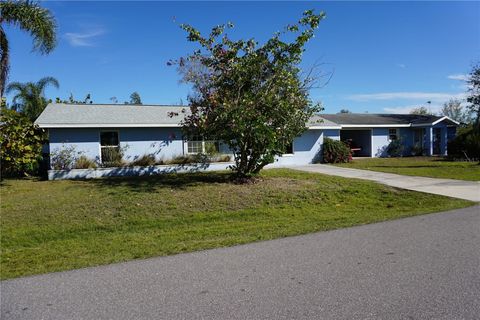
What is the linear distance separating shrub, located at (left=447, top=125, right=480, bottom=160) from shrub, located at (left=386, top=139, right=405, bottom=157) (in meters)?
3.32

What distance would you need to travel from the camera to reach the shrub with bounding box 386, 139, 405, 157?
30.0 metres

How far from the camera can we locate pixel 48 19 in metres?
16.9

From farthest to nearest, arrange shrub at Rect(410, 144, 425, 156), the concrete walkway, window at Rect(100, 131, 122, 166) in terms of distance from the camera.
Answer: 1. shrub at Rect(410, 144, 425, 156)
2. window at Rect(100, 131, 122, 166)
3. the concrete walkway

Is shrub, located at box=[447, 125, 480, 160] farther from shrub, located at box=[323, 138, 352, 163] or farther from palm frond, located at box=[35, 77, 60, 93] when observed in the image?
palm frond, located at box=[35, 77, 60, 93]

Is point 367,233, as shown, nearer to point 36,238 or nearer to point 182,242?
point 182,242

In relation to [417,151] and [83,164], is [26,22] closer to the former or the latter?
[83,164]

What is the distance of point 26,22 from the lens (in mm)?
16250

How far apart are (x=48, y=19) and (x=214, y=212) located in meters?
11.4

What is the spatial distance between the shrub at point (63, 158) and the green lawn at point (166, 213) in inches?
74.2

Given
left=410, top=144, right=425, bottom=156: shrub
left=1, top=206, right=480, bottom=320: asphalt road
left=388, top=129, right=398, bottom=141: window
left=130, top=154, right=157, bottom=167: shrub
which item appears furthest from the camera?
left=410, top=144, right=425, bottom=156: shrub

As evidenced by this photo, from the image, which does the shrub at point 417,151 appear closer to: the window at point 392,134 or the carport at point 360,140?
the window at point 392,134

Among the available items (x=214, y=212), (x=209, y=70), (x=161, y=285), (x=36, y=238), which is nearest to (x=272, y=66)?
(x=209, y=70)

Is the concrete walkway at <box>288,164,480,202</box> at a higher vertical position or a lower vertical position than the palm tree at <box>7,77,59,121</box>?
lower

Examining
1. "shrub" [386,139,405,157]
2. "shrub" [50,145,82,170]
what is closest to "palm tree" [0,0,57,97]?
"shrub" [50,145,82,170]
